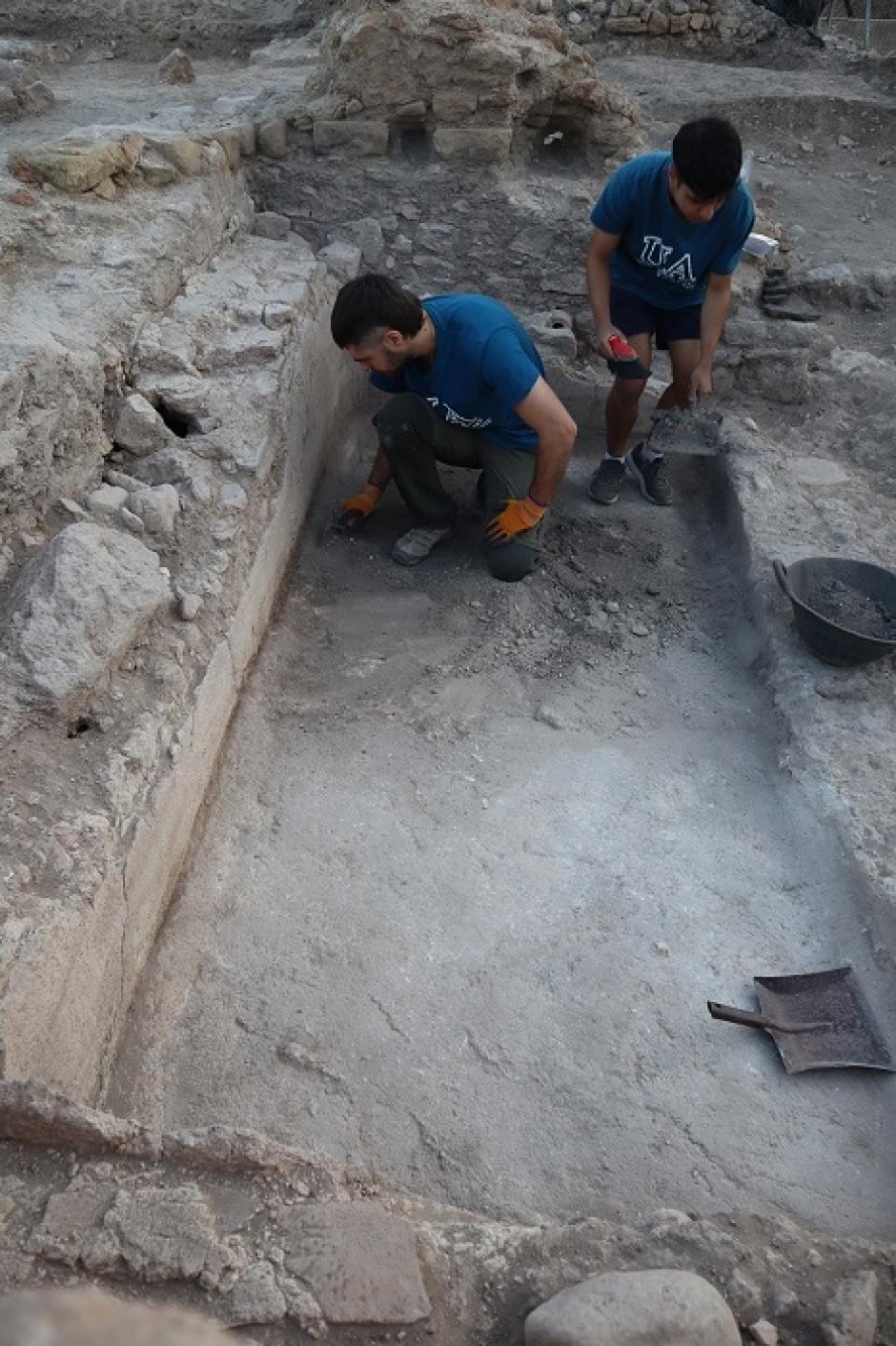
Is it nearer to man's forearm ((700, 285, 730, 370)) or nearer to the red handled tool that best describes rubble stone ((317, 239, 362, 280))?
the red handled tool

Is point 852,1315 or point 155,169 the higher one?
point 155,169

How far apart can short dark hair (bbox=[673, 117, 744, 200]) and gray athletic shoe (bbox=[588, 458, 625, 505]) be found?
1229 mm

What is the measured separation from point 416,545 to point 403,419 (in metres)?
0.50

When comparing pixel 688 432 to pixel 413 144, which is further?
pixel 413 144

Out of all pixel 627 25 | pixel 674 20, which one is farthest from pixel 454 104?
pixel 674 20

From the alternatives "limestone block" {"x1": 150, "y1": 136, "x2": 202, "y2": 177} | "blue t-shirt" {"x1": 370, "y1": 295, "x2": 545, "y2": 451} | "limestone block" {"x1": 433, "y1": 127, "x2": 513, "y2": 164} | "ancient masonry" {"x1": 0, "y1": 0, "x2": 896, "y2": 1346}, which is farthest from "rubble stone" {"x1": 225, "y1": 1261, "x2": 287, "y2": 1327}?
"limestone block" {"x1": 433, "y1": 127, "x2": 513, "y2": 164}

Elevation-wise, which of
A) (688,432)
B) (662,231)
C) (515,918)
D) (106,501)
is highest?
(662,231)

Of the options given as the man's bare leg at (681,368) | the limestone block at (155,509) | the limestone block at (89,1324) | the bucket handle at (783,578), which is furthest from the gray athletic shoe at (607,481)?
the limestone block at (89,1324)

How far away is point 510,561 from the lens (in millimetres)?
3936

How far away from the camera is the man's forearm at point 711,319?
13.4 feet

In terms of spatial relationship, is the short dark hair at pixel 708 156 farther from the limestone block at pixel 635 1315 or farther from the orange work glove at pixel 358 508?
the limestone block at pixel 635 1315

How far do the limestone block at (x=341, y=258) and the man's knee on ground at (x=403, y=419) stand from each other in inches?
45.8

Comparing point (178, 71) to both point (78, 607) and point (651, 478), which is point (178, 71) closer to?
point (651, 478)

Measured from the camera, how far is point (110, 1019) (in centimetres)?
231
